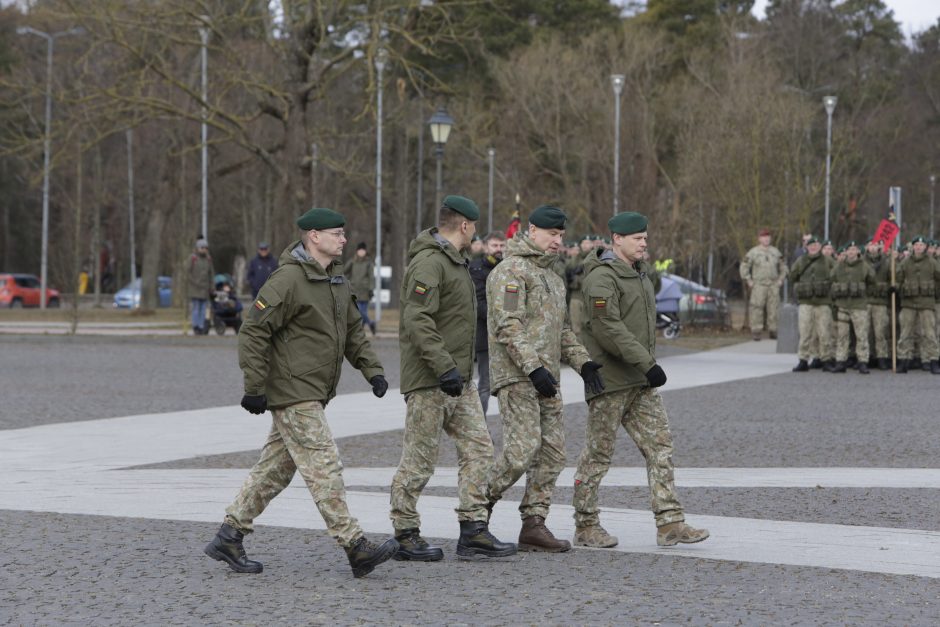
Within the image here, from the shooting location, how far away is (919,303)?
23.5 m

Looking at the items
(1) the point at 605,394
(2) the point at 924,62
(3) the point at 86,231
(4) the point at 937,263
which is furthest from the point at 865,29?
(1) the point at 605,394

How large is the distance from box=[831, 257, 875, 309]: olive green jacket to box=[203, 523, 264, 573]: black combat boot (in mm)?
16491

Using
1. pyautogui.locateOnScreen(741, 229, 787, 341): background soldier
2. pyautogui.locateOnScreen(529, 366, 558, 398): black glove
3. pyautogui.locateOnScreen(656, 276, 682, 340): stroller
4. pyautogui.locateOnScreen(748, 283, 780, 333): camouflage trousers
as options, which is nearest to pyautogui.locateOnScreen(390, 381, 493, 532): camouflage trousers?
pyautogui.locateOnScreen(529, 366, 558, 398): black glove

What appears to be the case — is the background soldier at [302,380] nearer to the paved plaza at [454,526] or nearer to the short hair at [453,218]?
the paved plaza at [454,526]

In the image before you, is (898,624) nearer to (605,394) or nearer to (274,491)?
(605,394)

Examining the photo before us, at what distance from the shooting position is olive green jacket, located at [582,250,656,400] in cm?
861

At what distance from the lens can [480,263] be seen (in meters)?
→ 13.5

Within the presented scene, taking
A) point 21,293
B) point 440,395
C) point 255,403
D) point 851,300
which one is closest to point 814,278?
point 851,300

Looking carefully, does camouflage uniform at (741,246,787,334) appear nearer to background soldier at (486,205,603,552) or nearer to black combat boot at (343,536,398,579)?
background soldier at (486,205,603,552)

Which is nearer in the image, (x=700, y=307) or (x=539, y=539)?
(x=539, y=539)

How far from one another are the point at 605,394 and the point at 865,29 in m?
68.0

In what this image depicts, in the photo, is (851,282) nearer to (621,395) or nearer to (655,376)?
(621,395)

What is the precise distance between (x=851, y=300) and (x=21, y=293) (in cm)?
4380

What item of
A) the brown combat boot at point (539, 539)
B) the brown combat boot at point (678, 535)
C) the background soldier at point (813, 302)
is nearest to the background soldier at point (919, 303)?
the background soldier at point (813, 302)
